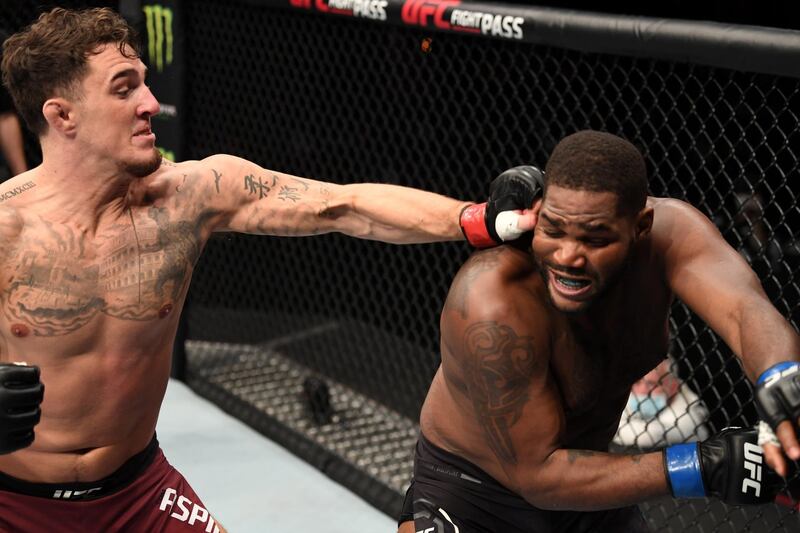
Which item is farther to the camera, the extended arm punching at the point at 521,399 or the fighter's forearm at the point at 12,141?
the fighter's forearm at the point at 12,141

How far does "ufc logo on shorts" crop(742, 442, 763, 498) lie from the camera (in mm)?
1703

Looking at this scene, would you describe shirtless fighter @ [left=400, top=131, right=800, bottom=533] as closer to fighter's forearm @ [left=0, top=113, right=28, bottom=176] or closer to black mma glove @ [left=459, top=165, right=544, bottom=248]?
black mma glove @ [left=459, top=165, right=544, bottom=248]

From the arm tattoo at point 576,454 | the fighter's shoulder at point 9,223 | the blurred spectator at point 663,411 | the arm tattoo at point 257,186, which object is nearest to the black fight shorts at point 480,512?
the arm tattoo at point 576,454

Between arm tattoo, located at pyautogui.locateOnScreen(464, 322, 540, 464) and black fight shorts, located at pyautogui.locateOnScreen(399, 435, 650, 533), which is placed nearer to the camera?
arm tattoo, located at pyautogui.locateOnScreen(464, 322, 540, 464)

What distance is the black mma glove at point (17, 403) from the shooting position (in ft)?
6.08

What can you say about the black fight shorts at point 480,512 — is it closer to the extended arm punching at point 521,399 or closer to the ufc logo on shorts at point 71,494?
the extended arm punching at point 521,399

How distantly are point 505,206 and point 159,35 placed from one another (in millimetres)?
2610

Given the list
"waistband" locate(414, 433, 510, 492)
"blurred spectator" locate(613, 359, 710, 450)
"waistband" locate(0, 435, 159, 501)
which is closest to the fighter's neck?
"waistband" locate(0, 435, 159, 501)

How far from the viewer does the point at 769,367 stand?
5.41ft

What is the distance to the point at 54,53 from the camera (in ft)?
6.86

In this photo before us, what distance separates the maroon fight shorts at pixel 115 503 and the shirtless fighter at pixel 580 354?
1.49ft

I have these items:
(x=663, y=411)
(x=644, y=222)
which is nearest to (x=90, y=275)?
(x=644, y=222)

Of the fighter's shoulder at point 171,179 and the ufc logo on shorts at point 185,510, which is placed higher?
the fighter's shoulder at point 171,179

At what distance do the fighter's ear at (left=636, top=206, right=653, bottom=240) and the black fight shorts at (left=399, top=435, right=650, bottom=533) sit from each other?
56cm
